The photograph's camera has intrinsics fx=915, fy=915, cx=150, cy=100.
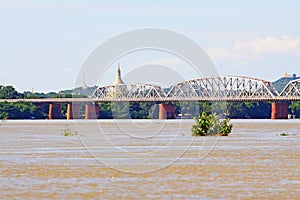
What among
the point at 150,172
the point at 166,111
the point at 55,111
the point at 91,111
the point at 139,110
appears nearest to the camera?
the point at 150,172

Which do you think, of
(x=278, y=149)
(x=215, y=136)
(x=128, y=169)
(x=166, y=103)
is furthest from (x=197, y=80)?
(x=128, y=169)

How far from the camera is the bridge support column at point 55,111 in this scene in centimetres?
18336

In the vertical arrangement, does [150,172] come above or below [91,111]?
below

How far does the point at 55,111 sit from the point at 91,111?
26.0 feet

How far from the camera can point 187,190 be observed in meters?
33.1

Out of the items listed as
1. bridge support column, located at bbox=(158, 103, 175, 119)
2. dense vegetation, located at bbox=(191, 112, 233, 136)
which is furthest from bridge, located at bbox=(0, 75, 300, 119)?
dense vegetation, located at bbox=(191, 112, 233, 136)

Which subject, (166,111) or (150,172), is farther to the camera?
(166,111)

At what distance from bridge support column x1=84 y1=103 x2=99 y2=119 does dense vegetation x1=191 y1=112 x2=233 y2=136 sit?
103 metres

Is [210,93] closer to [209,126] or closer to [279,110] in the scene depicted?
[279,110]

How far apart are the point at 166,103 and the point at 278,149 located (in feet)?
402

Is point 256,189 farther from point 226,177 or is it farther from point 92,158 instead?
point 92,158

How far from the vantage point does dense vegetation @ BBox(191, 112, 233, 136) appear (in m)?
69.2

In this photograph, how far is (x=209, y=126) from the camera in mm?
70562

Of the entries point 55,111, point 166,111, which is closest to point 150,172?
point 166,111
